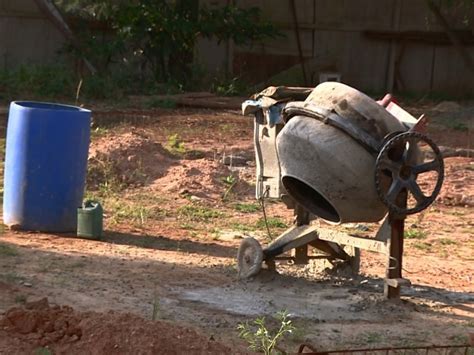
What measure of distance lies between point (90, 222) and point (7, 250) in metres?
0.93

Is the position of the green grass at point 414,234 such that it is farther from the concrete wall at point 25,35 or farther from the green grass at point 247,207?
the concrete wall at point 25,35

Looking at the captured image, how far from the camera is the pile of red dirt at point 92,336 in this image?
Result: 4.79m

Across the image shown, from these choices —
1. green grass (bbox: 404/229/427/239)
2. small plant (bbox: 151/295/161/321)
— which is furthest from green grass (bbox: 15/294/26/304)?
green grass (bbox: 404/229/427/239)

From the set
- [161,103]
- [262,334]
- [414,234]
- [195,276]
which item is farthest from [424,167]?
[161,103]

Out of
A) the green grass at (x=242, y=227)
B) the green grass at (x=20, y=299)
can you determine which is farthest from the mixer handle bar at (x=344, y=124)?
the green grass at (x=242, y=227)

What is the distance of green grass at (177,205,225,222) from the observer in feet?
34.2

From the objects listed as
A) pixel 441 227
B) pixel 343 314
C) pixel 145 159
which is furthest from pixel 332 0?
pixel 343 314

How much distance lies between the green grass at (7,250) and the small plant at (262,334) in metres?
2.34

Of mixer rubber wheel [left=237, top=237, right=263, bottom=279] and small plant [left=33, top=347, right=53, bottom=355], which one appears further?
mixer rubber wheel [left=237, top=237, right=263, bottom=279]

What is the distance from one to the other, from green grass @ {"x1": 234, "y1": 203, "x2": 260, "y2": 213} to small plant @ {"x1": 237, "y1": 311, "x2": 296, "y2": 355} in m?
4.19

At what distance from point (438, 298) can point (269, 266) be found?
120 cm

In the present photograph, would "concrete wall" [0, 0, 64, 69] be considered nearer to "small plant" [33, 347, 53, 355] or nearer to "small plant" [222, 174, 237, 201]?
"small plant" [222, 174, 237, 201]

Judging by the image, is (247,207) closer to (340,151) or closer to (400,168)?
(340,151)

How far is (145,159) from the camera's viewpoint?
12133 millimetres
